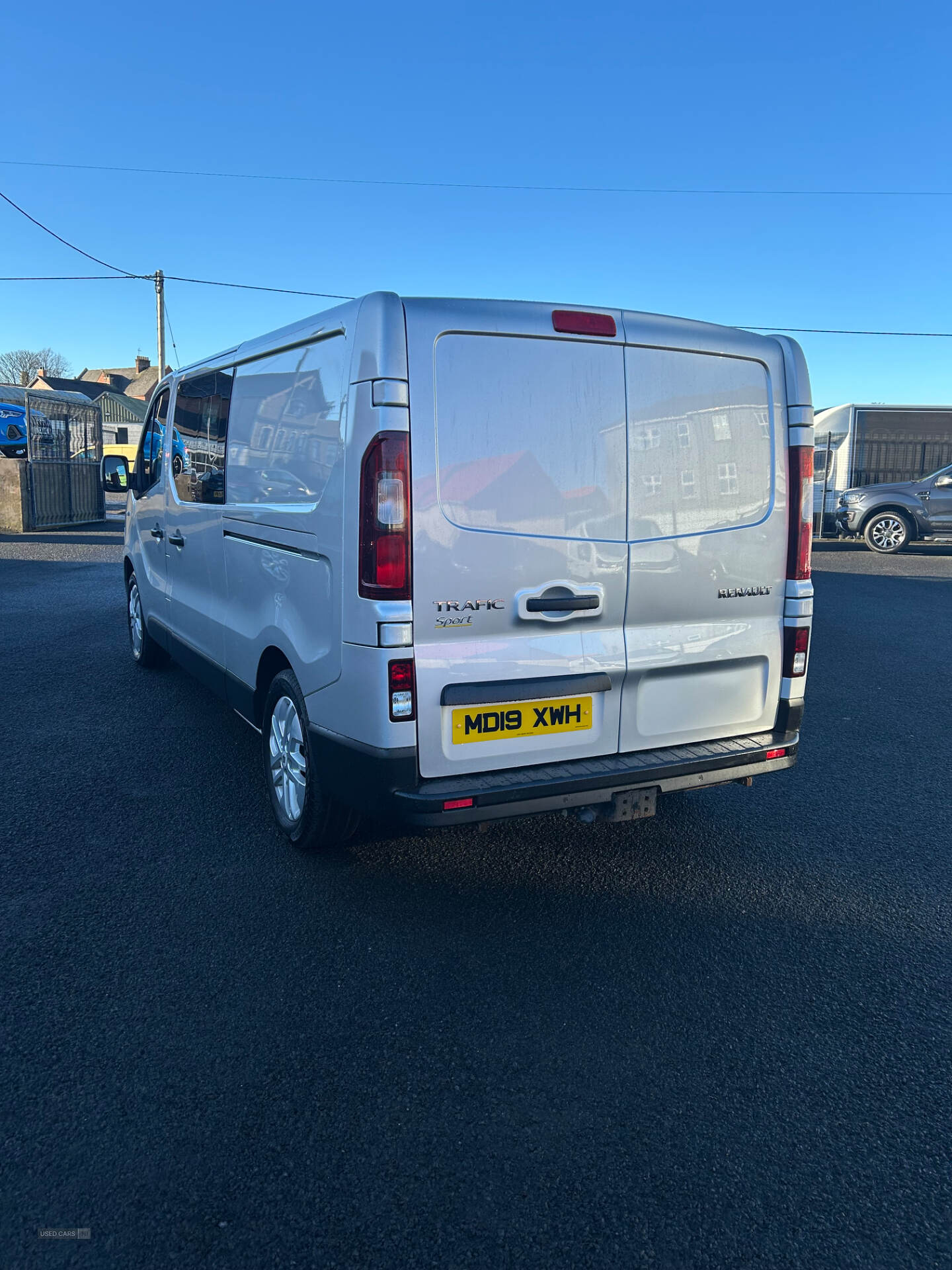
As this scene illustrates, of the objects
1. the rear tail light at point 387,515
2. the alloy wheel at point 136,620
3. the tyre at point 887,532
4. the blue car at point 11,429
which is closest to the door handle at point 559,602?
the rear tail light at point 387,515

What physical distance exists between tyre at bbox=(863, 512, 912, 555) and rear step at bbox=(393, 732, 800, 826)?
16.5 m

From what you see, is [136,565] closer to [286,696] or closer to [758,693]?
[286,696]

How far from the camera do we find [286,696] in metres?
3.99

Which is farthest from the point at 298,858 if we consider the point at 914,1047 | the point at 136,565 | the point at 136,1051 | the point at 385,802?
the point at 136,565

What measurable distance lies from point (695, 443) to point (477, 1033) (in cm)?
225

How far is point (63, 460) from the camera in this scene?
803 inches

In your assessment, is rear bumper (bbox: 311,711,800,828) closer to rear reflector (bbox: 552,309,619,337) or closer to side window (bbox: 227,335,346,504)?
side window (bbox: 227,335,346,504)

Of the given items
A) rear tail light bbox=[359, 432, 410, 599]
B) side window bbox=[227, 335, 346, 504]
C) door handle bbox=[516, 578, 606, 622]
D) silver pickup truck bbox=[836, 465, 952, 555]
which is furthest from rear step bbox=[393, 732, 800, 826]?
silver pickup truck bbox=[836, 465, 952, 555]

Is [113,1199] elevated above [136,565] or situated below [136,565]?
below

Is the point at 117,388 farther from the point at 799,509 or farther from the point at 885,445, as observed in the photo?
the point at 799,509

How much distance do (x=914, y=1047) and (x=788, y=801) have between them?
2.11 meters

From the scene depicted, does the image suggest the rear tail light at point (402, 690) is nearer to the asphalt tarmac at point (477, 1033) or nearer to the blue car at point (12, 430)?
the asphalt tarmac at point (477, 1033)

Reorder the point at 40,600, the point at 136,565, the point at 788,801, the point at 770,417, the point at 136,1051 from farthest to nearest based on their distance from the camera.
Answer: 1. the point at 40,600
2. the point at 136,565
3. the point at 788,801
4. the point at 770,417
5. the point at 136,1051

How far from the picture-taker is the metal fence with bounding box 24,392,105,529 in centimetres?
1912
